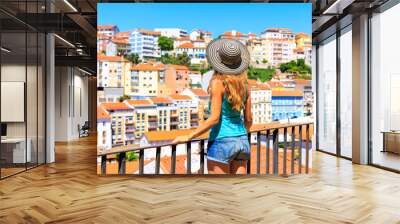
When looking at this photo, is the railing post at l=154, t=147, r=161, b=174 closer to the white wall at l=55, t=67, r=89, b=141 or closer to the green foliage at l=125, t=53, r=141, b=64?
the green foliage at l=125, t=53, r=141, b=64

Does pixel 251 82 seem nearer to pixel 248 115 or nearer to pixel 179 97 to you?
pixel 248 115

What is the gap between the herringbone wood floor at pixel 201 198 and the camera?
12.7 feet

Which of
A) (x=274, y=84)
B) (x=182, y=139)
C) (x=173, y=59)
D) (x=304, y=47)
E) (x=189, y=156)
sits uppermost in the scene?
(x=304, y=47)

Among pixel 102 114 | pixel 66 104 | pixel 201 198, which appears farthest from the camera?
pixel 66 104

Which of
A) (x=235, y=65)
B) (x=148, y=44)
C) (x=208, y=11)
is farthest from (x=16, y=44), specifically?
(x=235, y=65)

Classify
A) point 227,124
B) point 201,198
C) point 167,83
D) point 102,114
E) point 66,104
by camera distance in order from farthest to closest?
point 66,104 → point 167,83 → point 102,114 → point 227,124 → point 201,198

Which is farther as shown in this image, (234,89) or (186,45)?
(186,45)

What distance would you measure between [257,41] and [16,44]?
3.70 m

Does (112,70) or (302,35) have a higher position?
(302,35)

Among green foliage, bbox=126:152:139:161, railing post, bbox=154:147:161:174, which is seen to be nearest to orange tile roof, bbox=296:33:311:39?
railing post, bbox=154:147:161:174

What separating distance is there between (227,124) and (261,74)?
926 millimetres

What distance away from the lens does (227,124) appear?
592 centimetres

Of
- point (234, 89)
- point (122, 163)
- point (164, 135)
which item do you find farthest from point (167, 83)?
point (122, 163)

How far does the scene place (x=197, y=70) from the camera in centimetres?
607
